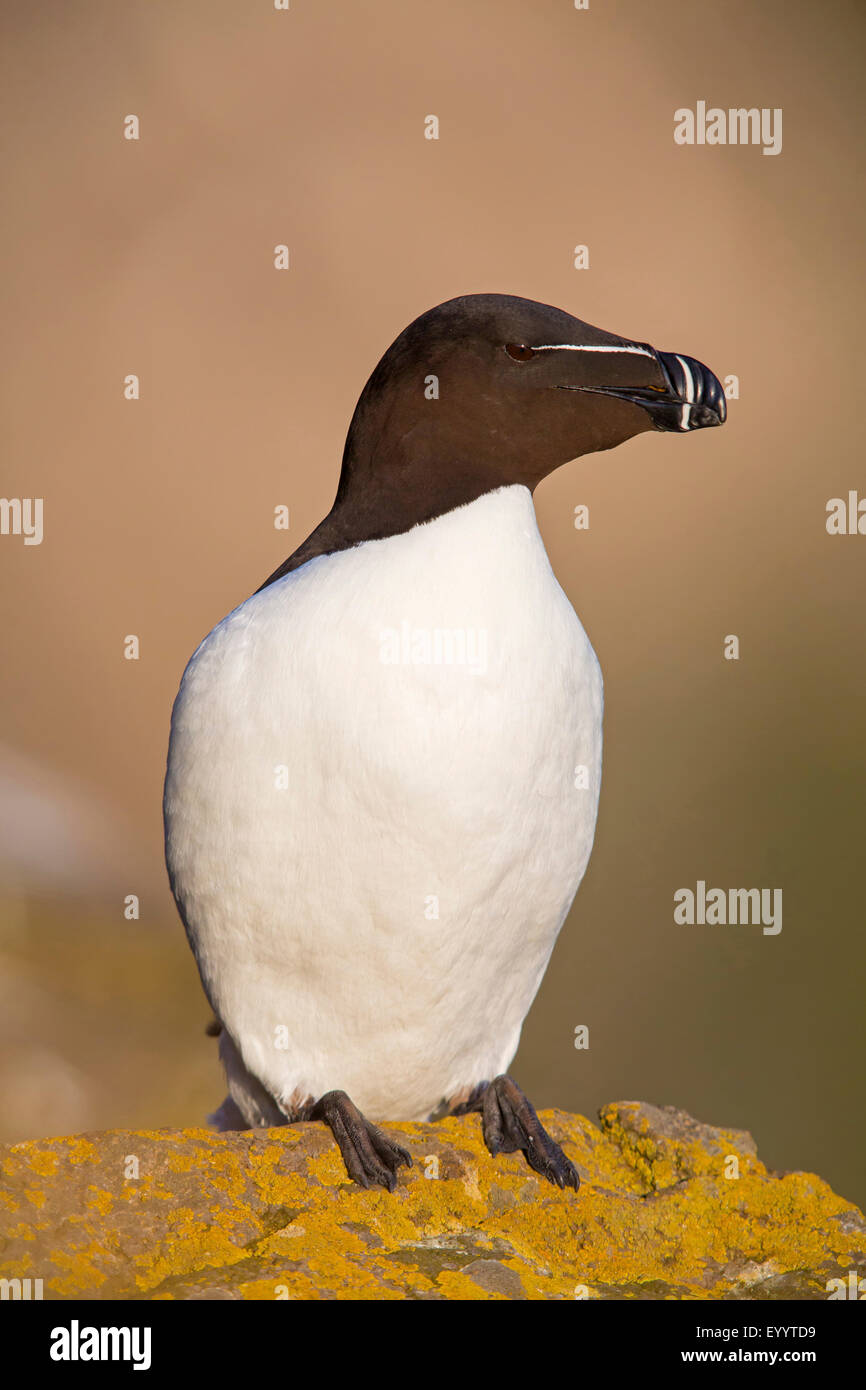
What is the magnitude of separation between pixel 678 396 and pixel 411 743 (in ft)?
3.84

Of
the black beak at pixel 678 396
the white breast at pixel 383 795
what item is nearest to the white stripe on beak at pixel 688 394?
the black beak at pixel 678 396

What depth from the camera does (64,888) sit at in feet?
26.5

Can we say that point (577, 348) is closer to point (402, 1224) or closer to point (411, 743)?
point (411, 743)

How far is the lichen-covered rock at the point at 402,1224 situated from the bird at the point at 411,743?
0.38 feet

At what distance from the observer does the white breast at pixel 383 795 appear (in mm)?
3473

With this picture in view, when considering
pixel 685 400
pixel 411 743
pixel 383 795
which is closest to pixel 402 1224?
pixel 383 795

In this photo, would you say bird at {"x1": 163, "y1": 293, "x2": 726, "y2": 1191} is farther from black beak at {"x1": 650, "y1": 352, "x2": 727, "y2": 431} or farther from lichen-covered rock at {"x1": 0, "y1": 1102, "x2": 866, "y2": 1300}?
lichen-covered rock at {"x1": 0, "y1": 1102, "x2": 866, "y2": 1300}

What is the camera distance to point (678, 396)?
369 cm

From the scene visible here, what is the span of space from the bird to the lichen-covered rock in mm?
117

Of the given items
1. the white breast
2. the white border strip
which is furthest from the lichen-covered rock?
the white border strip

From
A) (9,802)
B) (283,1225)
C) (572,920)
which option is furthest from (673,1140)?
(9,802)

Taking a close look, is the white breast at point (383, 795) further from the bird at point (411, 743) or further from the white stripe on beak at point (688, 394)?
the white stripe on beak at point (688, 394)
